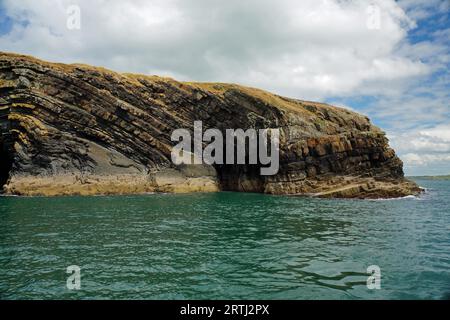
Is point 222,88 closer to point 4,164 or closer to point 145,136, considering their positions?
point 145,136

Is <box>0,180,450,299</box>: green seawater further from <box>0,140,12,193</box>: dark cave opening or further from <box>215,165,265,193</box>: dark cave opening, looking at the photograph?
<box>0,140,12,193</box>: dark cave opening

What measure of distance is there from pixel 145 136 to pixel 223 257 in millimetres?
50928

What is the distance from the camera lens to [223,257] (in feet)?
53.8

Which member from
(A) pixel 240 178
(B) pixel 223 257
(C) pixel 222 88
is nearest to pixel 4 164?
(C) pixel 222 88

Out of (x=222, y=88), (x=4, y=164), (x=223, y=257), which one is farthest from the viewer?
(x=222, y=88)

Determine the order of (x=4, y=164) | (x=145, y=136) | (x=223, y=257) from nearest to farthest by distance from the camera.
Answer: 1. (x=223, y=257)
2. (x=145, y=136)
3. (x=4, y=164)

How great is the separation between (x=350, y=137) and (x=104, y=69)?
4702cm

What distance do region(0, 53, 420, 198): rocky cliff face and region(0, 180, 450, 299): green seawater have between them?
2934cm

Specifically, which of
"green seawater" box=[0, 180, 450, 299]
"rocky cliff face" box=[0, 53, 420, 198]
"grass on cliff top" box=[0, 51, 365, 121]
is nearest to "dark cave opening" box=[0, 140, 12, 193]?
"rocky cliff face" box=[0, 53, 420, 198]

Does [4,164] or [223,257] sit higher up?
[4,164]

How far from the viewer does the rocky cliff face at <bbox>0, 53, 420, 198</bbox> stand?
184ft

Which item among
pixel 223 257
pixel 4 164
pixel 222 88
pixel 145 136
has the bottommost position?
pixel 223 257

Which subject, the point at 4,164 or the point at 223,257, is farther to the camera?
the point at 4,164

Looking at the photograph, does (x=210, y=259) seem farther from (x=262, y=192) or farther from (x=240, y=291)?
(x=262, y=192)
